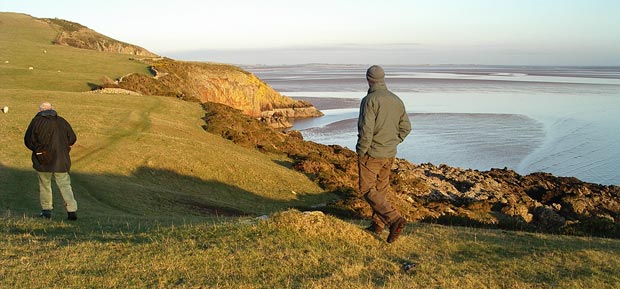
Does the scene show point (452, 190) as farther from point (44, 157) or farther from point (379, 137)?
point (44, 157)

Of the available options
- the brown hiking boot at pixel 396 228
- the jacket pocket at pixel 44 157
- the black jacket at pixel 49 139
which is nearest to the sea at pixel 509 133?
the brown hiking boot at pixel 396 228

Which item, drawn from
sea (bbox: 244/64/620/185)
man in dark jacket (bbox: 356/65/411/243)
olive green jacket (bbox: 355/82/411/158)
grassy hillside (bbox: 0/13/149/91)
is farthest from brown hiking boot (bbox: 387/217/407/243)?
grassy hillside (bbox: 0/13/149/91)

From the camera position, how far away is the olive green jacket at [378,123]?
9.73 meters

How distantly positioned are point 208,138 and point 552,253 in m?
25.0

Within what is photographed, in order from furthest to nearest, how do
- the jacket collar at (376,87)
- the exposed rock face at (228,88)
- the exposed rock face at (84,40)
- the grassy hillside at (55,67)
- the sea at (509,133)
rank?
the exposed rock face at (84,40), the exposed rock face at (228,88), the grassy hillside at (55,67), the sea at (509,133), the jacket collar at (376,87)

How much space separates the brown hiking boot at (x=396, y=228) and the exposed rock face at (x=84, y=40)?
94.9m

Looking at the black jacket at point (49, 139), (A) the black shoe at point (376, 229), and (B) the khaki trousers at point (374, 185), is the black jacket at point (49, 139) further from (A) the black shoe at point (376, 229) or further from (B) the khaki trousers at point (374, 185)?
(A) the black shoe at point (376, 229)

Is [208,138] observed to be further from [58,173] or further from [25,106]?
[58,173]

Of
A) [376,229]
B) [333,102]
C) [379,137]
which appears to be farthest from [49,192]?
[333,102]

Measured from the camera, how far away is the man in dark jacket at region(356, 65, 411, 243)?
977 cm

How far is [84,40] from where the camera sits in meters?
108

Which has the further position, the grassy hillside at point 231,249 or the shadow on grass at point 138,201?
the shadow on grass at point 138,201

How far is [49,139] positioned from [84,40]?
10414 centimetres

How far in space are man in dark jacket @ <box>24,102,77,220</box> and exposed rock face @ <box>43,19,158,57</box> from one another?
292 feet
